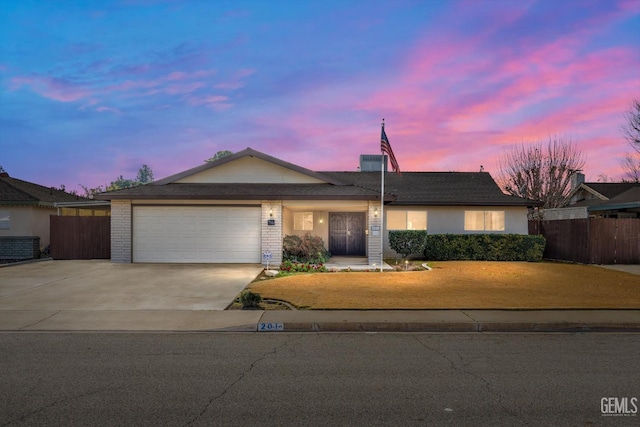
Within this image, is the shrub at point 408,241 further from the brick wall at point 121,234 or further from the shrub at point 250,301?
the brick wall at point 121,234

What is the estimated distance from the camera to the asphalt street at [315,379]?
407 centimetres

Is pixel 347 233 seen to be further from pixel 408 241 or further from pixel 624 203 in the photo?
pixel 624 203

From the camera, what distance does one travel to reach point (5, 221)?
20.5 meters

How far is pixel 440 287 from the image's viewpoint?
11969 millimetres

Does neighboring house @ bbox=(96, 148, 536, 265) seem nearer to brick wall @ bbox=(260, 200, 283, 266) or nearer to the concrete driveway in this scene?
brick wall @ bbox=(260, 200, 283, 266)

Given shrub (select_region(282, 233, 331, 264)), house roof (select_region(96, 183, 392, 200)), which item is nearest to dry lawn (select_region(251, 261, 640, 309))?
shrub (select_region(282, 233, 331, 264))

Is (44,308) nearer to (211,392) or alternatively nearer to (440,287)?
(211,392)

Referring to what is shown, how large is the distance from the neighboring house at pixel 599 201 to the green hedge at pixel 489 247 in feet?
24.1

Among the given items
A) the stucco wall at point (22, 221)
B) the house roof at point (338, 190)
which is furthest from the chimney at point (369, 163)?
the stucco wall at point (22, 221)

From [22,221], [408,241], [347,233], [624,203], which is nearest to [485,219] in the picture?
[408,241]

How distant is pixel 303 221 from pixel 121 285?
11.4 meters

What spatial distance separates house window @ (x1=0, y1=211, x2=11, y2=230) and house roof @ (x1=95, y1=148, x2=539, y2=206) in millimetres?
7086

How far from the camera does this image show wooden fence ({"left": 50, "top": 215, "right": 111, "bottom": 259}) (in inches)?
771

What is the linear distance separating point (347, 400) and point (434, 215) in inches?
697
